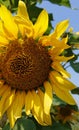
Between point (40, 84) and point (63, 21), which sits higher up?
point (63, 21)

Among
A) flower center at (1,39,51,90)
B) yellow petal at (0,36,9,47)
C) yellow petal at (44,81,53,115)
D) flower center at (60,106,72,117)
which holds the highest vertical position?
yellow petal at (0,36,9,47)

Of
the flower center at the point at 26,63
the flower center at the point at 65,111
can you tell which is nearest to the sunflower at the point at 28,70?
the flower center at the point at 26,63

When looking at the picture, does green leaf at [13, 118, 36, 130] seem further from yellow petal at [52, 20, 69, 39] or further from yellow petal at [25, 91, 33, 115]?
yellow petal at [52, 20, 69, 39]

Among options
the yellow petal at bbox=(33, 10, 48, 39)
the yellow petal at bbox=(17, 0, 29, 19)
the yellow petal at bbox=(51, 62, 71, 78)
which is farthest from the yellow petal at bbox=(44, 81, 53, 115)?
the yellow petal at bbox=(17, 0, 29, 19)

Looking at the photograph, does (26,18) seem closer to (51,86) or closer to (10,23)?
(10,23)

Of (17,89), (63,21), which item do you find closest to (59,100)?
(17,89)

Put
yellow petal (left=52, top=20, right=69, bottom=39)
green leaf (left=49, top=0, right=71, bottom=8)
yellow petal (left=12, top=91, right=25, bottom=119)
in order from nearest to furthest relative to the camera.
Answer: yellow petal (left=52, top=20, right=69, bottom=39)
yellow petal (left=12, top=91, right=25, bottom=119)
green leaf (left=49, top=0, right=71, bottom=8)
